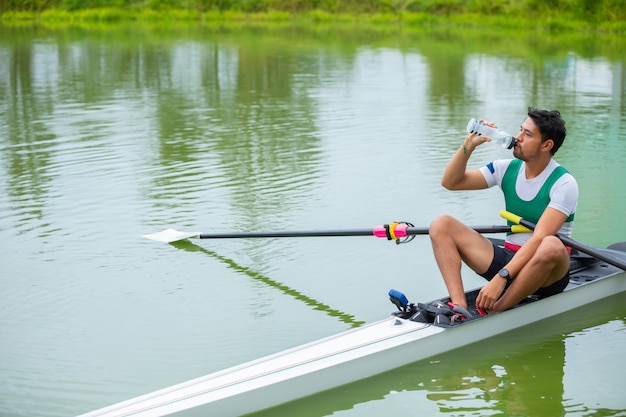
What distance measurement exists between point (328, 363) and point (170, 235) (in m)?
2.82

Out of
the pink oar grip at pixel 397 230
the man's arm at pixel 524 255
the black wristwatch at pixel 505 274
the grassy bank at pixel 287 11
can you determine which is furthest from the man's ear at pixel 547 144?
the grassy bank at pixel 287 11

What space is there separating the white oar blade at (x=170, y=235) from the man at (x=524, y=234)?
7.62 feet

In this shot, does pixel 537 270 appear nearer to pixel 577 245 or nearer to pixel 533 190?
pixel 577 245

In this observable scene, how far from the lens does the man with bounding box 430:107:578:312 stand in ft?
14.9

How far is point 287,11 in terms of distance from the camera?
33406mm

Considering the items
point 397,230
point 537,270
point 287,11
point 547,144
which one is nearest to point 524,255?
point 537,270

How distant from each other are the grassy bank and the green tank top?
2475 cm

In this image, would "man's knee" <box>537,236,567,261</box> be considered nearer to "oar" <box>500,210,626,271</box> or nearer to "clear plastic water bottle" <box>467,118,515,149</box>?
"oar" <box>500,210,626,271</box>

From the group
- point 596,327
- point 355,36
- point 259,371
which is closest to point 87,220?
point 259,371

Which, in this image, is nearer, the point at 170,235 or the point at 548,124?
the point at 548,124

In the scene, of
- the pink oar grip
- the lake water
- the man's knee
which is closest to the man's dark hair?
the man's knee

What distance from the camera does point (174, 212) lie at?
7398mm

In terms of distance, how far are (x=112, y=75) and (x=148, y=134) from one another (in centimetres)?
624

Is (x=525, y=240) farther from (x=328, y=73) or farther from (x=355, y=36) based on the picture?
(x=355, y=36)
